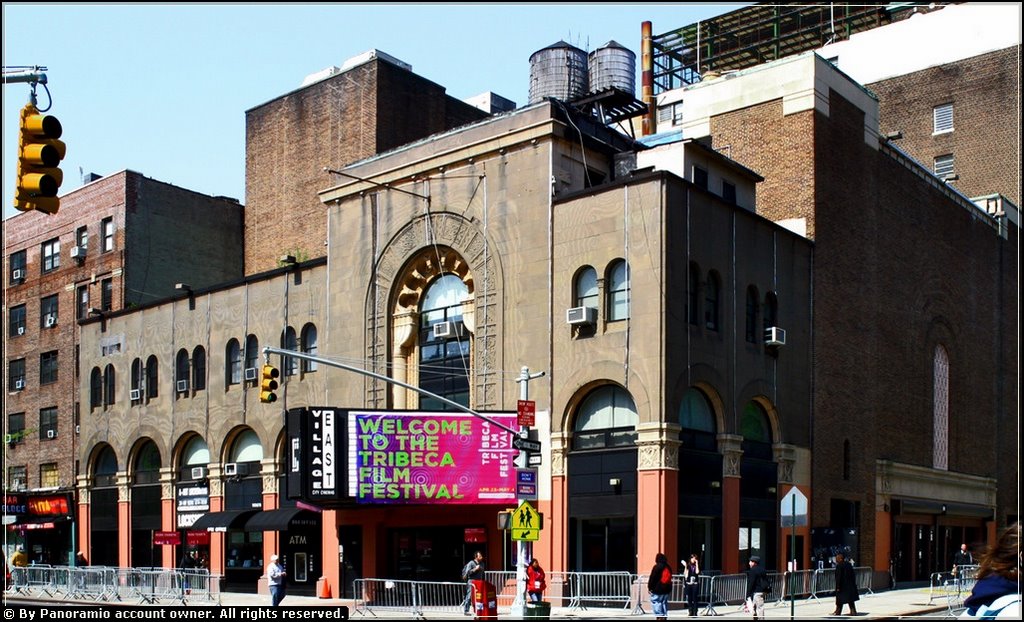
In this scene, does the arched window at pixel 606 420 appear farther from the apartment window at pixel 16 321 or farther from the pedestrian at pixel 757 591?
the apartment window at pixel 16 321

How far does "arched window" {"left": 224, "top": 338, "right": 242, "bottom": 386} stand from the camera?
53.0 m

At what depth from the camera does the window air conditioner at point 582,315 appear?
39031 millimetres

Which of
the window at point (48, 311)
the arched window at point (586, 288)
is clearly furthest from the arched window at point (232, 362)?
the window at point (48, 311)

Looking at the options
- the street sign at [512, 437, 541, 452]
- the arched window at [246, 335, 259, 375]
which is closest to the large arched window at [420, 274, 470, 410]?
the arched window at [246, 335, 259, 375]

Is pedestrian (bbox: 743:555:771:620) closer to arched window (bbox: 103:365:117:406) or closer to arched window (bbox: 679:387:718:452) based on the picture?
arched window (bbox: 679:387:718:452)

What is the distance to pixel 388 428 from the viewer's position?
41.6 meters

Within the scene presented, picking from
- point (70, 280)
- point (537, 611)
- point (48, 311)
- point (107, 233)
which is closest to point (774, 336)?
point (537, 611)

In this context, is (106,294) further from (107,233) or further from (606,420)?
(606,420)

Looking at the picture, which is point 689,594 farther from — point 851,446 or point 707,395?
point 851,446

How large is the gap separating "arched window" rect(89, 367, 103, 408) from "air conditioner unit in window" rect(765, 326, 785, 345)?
110 ft

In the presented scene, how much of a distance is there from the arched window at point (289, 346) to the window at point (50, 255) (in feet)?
80.3

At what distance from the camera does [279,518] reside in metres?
47.0

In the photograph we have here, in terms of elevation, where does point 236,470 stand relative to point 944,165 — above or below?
below

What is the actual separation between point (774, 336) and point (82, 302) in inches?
1555
